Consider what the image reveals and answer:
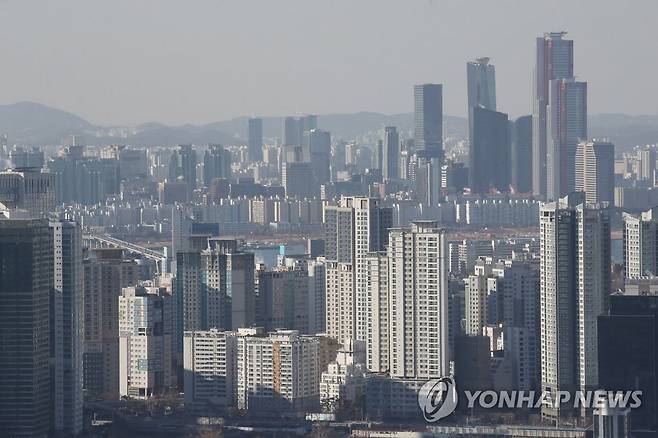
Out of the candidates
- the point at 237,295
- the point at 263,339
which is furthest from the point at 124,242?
the point at 263,339

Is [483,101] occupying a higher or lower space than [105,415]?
higher

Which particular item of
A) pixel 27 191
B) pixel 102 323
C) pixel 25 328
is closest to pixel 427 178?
pixel 27 191

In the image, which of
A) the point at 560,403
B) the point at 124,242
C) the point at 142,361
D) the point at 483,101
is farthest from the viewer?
the point at 483,101

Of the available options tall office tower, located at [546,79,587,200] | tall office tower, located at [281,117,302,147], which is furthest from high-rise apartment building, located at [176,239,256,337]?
tall office tower, located at [281,117,302,147]

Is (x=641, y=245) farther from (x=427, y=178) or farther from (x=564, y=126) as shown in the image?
(x=564, y=126)

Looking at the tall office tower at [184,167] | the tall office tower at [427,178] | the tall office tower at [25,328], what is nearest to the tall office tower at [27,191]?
the tall office tower at [25,328]

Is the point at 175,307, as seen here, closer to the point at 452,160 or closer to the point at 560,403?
the point at 560,403
